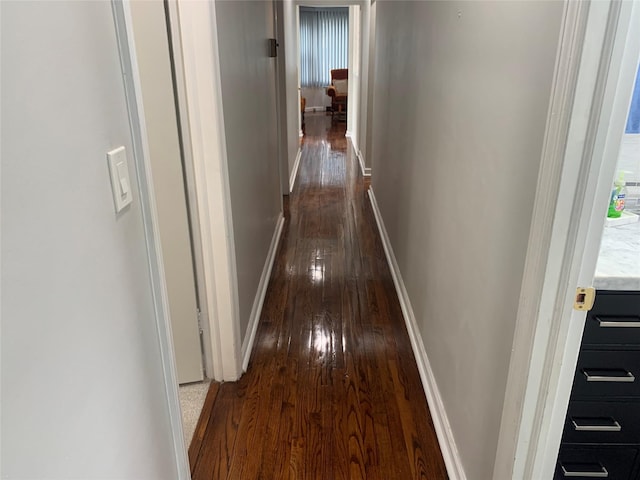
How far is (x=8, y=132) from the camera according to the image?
1.98 ft

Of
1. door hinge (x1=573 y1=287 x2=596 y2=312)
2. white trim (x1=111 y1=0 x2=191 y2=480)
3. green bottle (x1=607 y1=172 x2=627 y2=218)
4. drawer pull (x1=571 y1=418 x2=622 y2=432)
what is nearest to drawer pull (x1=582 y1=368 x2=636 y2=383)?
drawer pull (x1=571 y1=418 x2=622 y2=432)

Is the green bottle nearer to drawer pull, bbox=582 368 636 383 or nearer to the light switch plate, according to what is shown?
drawer pull, bbox=582 368 636 383

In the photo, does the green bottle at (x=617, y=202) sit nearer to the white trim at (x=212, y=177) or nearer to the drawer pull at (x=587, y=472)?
the drawer pull at (x=587, y=472)

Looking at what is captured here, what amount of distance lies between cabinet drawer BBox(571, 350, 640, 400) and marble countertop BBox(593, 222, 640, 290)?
0.19m

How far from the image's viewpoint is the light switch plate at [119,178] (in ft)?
2.96

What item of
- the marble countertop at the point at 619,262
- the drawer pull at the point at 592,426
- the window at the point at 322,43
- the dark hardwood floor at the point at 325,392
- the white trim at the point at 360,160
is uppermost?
the window at the point at 322,43

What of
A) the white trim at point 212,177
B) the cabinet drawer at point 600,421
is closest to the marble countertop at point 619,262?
the cabinet drawer at point 600,421

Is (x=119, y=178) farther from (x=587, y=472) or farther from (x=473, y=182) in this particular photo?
(x=587, y=472)

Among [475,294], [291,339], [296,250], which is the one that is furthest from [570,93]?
[296,250]

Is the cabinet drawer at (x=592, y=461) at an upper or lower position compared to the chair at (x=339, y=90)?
lower

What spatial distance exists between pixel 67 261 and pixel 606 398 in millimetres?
1343

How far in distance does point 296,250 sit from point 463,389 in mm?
2259

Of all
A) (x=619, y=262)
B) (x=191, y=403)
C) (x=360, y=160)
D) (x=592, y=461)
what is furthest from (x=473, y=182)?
(x=360, y=160)

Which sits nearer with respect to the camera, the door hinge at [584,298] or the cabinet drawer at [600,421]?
the door hinge at [584,298]
